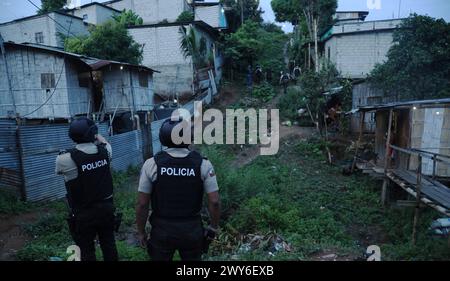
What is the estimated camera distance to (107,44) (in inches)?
775

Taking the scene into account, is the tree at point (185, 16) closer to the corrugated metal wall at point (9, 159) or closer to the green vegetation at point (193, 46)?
the green vegetation at point (193, 46)

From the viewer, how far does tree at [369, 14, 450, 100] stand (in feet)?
48.9

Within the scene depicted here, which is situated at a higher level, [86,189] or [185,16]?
[185,16]

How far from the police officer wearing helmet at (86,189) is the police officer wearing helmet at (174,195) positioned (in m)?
0.86

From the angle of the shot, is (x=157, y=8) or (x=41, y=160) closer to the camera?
(x=41, y=160)

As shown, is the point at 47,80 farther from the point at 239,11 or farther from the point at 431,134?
the point at 239,11

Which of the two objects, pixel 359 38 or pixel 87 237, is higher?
pixel 359 38

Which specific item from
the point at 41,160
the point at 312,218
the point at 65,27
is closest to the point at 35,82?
the point at 65,27

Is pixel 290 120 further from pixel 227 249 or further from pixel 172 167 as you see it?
pixel 172 167

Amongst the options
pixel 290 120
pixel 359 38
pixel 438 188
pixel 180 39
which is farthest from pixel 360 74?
pixel 438 188

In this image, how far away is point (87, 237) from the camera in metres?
3.80

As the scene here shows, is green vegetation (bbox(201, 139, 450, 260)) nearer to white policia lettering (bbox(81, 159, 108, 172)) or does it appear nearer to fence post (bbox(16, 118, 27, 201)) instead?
white policia lettering (bbox(81, 159, 108, 172))

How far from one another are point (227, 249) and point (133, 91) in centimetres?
1401

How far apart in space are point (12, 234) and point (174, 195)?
213 inches
